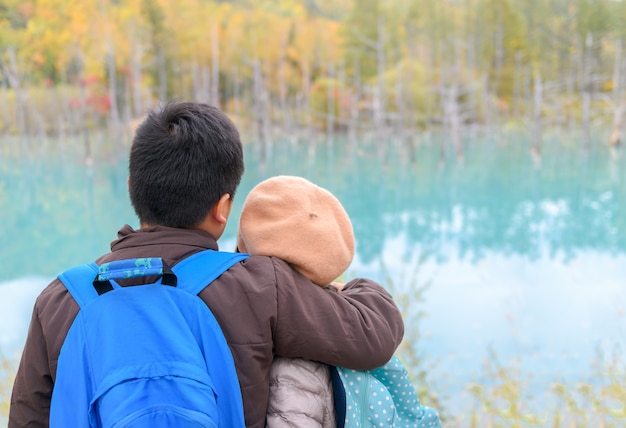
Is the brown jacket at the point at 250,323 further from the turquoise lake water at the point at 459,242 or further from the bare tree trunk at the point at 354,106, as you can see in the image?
the bare tree trunk at the point at 354,106

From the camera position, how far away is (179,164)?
0.67 metres

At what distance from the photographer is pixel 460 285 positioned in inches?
172

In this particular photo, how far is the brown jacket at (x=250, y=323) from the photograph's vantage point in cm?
61

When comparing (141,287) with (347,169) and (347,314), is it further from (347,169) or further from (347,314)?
(347,169)

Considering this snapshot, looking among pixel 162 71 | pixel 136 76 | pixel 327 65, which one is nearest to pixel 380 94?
pixel 327 65

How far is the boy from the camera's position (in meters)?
0.62

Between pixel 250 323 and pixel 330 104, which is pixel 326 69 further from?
pixel 250 323

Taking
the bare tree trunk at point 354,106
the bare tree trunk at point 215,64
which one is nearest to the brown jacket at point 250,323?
the bare tree trunk at point 215,64

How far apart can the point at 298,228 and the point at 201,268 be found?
0.41ft

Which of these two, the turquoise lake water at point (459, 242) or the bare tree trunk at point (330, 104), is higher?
the bare tree trunk at point (330, 104)

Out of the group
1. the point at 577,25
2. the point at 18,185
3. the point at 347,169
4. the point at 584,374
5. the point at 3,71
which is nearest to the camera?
the point at 584,374

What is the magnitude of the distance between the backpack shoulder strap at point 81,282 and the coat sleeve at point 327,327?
0.60 ft

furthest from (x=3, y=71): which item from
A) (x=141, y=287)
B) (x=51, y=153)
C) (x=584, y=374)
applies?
(x=141, y=287)

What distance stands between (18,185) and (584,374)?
9.22 metres
